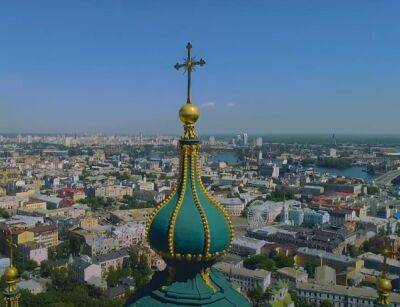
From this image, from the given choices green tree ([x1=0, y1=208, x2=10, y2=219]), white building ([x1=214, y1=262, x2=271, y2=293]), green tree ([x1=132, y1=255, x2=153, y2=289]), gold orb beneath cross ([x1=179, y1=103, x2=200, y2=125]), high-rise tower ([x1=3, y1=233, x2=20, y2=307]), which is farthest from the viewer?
green tree ([x1=0, y1=208, x2=10, y2=219])

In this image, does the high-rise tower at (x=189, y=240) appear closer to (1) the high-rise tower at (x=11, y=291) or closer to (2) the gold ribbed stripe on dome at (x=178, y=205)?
(2) the gold ribbed stripe on dome at (x=178, y=205)

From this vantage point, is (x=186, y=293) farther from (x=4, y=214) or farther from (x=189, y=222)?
(x=4, y=214)

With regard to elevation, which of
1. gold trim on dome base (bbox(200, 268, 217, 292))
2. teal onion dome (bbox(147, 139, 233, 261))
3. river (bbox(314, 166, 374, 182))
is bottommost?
river (bbox(314, 166, 374, 182))

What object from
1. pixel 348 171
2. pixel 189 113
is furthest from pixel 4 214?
pixel 348 171

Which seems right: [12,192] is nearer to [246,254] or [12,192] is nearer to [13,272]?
[246,254]

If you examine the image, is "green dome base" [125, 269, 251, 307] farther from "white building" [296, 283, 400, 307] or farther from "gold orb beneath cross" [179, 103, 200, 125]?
"white building" [296, 283, 400, 307]

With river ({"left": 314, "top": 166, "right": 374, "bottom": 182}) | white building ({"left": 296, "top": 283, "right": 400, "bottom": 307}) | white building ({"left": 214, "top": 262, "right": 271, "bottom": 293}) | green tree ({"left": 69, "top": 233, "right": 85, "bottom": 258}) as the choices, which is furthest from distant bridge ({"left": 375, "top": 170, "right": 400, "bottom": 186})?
white building ({"left": 296, "top": 283, "right": 400, "bottom": 307})

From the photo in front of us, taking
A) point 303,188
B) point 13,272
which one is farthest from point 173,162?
point 13,272
